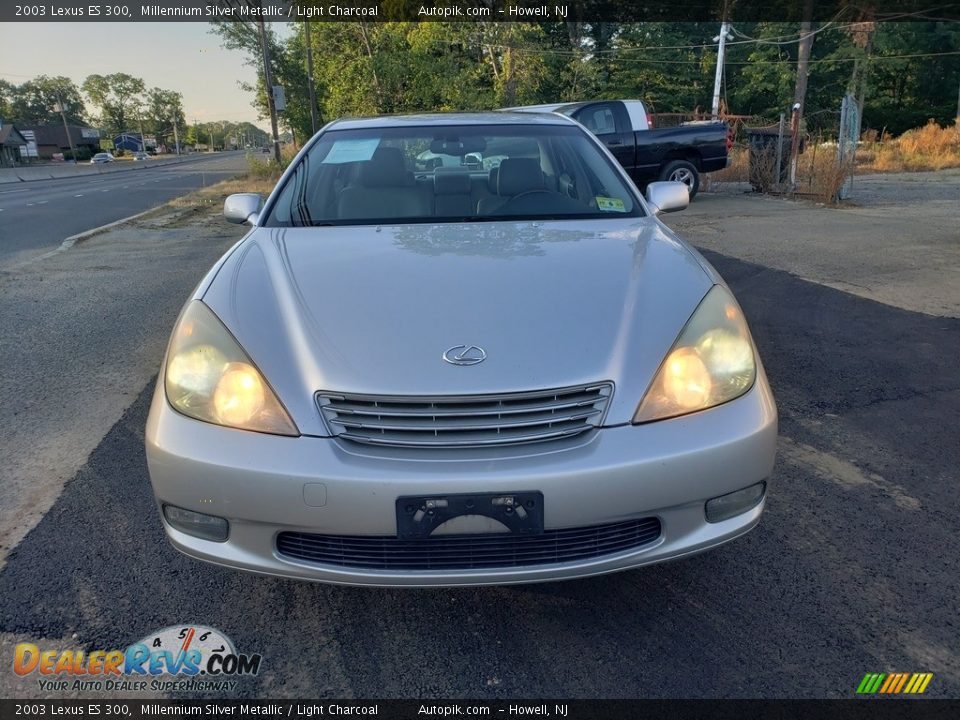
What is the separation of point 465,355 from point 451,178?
157cm

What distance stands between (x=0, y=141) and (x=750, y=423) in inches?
3733

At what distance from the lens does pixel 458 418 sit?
1.81m

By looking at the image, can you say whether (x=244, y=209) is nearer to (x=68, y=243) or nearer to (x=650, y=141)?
(x=68, y=243)

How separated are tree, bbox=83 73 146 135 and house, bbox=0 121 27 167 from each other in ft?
136

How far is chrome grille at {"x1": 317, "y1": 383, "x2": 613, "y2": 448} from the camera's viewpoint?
180cm

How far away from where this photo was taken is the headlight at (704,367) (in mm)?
1902

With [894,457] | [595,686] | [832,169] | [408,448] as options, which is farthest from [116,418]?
[832,169]

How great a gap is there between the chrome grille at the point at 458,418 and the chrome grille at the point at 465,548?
259 millimetres

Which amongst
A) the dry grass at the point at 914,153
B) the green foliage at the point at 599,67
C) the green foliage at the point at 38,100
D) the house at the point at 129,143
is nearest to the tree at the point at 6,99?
the green foliage at the point at 38,100

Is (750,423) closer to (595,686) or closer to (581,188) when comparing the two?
(595,686)

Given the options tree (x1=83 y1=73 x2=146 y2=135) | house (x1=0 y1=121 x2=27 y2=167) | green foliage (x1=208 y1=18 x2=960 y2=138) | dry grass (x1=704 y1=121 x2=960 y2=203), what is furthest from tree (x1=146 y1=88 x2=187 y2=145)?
dry grass (x1=704 y1=121 x2=960 y2=203)

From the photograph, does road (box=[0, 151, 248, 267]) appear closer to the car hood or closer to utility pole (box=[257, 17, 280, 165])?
utility pole (box=[257, 17, 280, 165])

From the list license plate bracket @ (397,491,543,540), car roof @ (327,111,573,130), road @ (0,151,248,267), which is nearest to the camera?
license plate bracket @ (397,491,543,540)

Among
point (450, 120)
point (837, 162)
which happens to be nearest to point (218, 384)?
point (450, 120)
